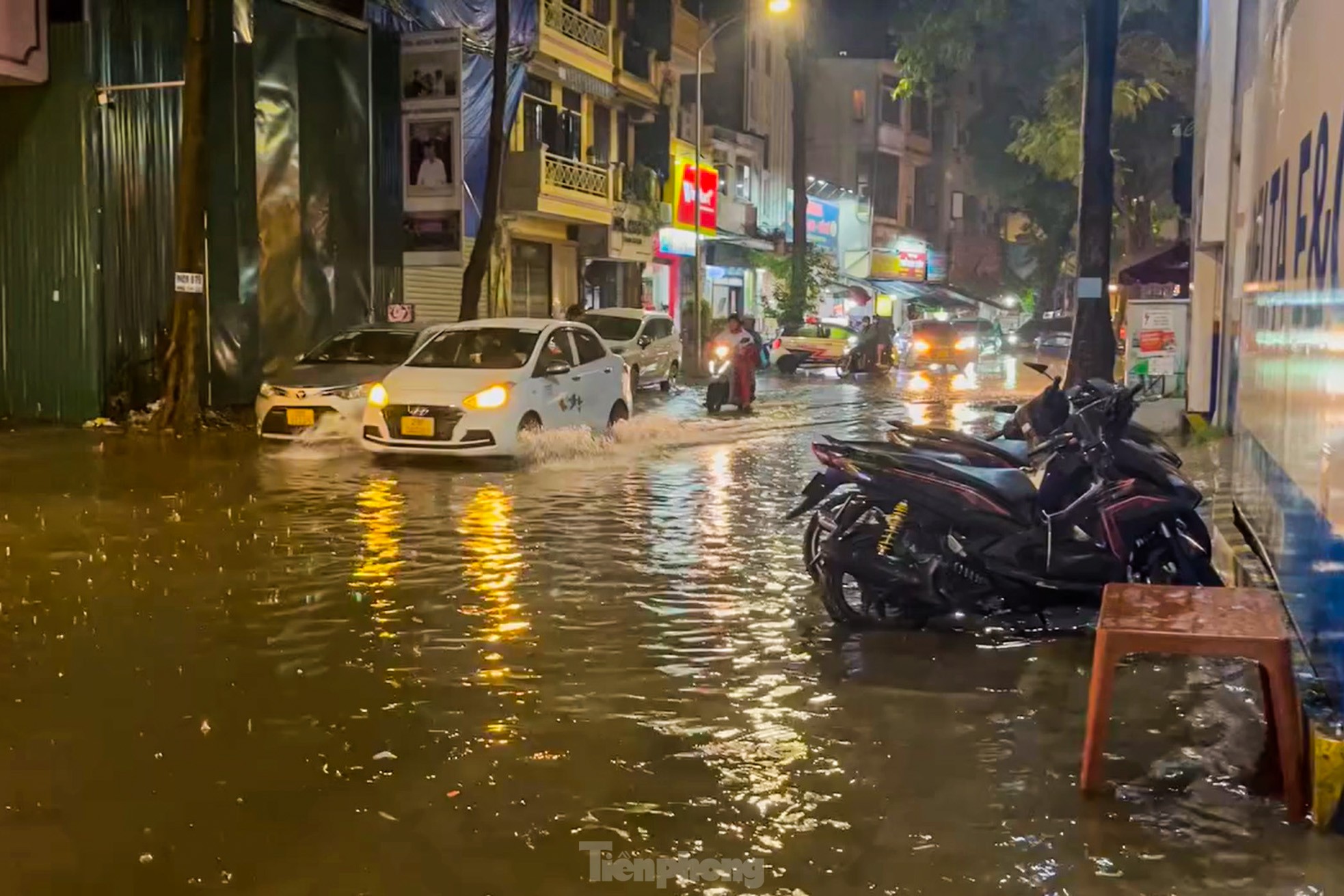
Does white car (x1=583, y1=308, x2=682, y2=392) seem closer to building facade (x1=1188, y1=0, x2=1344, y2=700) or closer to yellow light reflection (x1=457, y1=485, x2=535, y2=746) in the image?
yellow light reflection (x1=457, y1=485, x2=535, y2=746)

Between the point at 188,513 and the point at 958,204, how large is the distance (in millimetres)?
66622

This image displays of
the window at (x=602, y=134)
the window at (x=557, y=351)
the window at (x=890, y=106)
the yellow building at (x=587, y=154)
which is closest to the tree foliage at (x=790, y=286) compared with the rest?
the yellow building at (x=587, y=154)

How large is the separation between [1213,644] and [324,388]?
43.2 ft

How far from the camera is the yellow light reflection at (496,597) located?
6285 mm

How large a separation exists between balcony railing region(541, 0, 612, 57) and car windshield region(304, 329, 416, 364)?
1213 cm

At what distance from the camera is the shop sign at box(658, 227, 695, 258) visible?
38853 mm

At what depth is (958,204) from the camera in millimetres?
73812

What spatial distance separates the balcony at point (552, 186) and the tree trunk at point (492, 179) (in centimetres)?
446

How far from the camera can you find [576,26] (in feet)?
98.5

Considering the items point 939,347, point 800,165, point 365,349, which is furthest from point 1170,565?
A: point 800,165

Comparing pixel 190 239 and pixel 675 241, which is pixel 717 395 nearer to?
pixel 190 239

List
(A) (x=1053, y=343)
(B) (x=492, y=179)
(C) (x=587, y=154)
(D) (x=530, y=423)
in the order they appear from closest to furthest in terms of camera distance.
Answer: (D) (x=530, y=423) → (B) (x=492, y=179) → (C) (x=587, y=154) → (A) (x=1053, y=343)

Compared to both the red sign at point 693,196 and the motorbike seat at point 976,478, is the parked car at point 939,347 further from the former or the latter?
the motorbike seat at point 976,478

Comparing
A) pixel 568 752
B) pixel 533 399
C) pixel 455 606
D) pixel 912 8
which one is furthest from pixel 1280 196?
pixel 912 8
